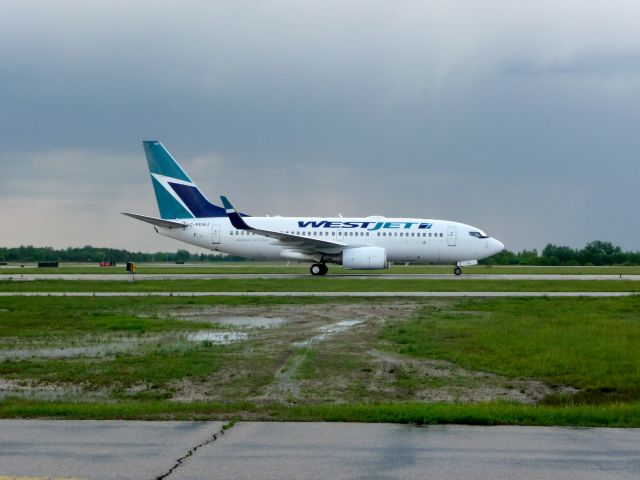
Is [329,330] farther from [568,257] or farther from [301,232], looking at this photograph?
[568,257]

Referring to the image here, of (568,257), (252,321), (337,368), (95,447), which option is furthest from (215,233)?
(568,257)


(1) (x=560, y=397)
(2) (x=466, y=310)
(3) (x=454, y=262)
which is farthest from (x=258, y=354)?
(3) (x=454, y=262)

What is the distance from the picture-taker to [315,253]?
1730 inches

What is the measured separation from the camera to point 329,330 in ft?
59.2

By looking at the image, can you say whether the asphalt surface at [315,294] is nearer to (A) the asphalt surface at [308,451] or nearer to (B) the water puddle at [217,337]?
(B) the water puddle at [217,337]

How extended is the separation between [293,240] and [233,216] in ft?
11.8

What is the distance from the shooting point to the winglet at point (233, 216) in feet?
136

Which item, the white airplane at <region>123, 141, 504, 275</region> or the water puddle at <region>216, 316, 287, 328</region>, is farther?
the white airplane at <region>123, 141, 504, 275</region>

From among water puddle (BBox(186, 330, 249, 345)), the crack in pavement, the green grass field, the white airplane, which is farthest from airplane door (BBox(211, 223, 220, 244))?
the crack in pavement

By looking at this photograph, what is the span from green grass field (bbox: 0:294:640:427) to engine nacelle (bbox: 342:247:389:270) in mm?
19751

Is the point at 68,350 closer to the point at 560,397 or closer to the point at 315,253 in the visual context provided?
the point at 560,397

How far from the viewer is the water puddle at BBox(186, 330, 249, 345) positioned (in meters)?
16.1

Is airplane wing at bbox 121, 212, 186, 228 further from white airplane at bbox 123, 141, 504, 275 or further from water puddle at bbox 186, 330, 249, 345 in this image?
water puddle at bbox 186, 330, 249, 345

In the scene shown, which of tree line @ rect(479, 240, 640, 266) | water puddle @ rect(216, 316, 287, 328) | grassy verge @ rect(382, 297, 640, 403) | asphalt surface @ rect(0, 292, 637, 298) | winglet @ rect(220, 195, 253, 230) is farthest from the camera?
tree line @ rect(479, 240, 640, 266)
